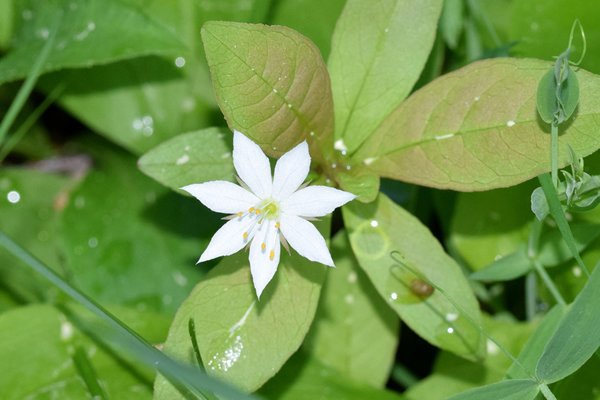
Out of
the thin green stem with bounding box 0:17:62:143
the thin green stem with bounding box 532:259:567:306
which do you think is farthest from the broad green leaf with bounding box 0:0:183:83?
the thin green stem with bounding box 532:259:567:306

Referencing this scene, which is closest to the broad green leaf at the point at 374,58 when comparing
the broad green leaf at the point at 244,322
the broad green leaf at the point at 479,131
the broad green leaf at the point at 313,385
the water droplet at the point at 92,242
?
the broad green leaf at the point at 479,131

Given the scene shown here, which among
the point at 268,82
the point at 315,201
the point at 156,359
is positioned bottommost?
the point at 156,359

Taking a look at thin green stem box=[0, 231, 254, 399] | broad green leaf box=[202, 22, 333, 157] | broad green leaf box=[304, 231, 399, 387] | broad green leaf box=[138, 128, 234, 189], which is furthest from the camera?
broad green leaf box=[304, 231, 399, 387]

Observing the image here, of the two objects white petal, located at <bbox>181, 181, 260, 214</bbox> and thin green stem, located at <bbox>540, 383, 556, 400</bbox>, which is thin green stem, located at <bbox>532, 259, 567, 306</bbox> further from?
white petal, located at <bbox>181, 181, 260, 214</bbox>

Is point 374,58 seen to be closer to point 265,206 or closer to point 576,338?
point 265,206

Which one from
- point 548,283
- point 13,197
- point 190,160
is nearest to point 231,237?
point 190,160

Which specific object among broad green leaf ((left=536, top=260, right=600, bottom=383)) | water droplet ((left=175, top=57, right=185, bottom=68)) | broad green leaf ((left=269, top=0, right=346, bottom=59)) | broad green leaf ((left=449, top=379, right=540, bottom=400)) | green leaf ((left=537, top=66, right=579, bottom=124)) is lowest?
broad green leaf ((left=449, top=379, right=540, bottom=400))

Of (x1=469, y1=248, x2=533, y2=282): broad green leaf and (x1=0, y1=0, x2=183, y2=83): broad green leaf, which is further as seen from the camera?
(x1=0, y1=0, x2=183, y2=83): broad green leaf
